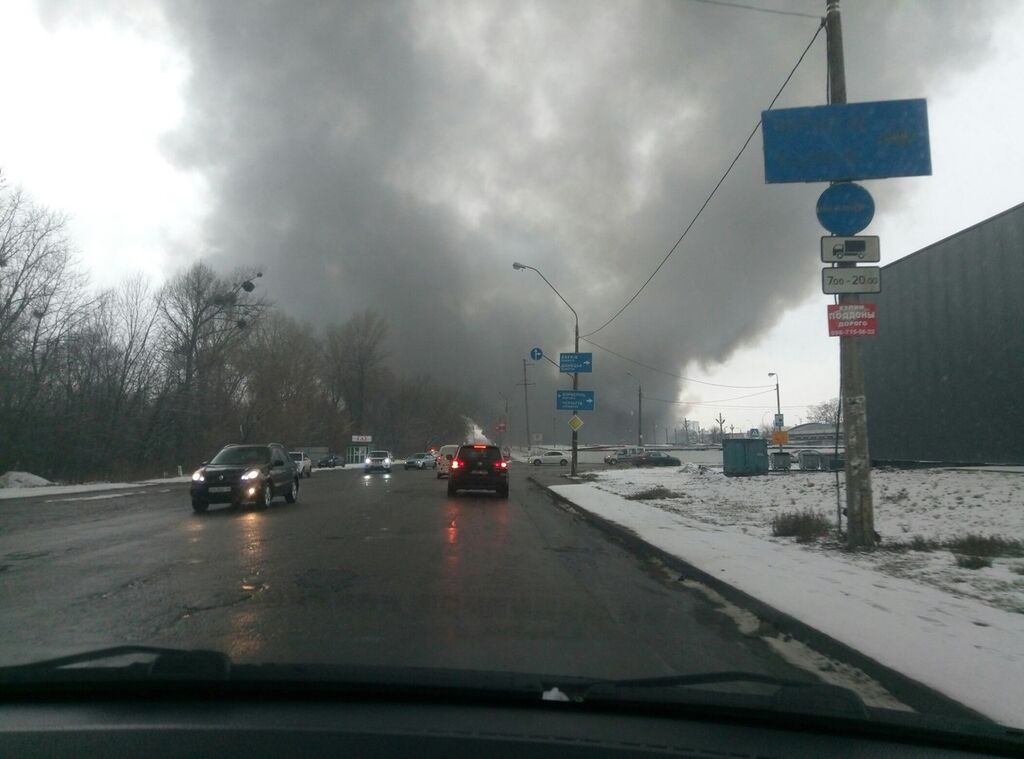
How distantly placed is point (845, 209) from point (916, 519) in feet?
19.6

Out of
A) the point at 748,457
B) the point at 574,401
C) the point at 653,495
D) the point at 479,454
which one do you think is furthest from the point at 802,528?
the point at 574,401

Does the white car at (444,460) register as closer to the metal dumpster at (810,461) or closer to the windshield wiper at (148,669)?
the metal dumpster at (810,461)

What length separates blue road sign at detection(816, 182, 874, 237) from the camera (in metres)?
10.7

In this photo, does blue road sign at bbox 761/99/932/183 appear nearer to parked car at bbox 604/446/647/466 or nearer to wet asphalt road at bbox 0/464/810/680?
wet asphalt road at bbox 0/464/810/680

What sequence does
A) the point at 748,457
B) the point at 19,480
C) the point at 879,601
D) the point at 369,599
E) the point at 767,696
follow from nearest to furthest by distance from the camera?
the point at 767,696, the point at 879,601, the point at 369,599, the point at 748,457, the point at 19,480

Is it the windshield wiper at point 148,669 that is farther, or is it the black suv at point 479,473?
the black suv at point 479,473

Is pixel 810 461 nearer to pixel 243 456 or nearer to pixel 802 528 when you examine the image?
pixel 802 528

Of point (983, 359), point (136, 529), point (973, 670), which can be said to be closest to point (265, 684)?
point (973, 670)

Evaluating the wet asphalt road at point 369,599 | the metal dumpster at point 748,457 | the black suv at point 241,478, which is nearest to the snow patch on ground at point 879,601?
the wet asphalt road at point 369,599

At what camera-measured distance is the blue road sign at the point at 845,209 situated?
35.0 ft

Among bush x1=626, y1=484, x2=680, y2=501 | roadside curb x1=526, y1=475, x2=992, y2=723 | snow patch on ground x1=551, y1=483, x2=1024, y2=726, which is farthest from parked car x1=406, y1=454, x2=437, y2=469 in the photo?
roadside curb x1=526, y1=475, x2=992, y2=723

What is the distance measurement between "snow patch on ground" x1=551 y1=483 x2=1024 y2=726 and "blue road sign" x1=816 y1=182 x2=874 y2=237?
462cm

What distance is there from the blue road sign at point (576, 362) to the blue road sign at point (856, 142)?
90.6ft

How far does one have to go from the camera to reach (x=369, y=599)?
7.45 metres
